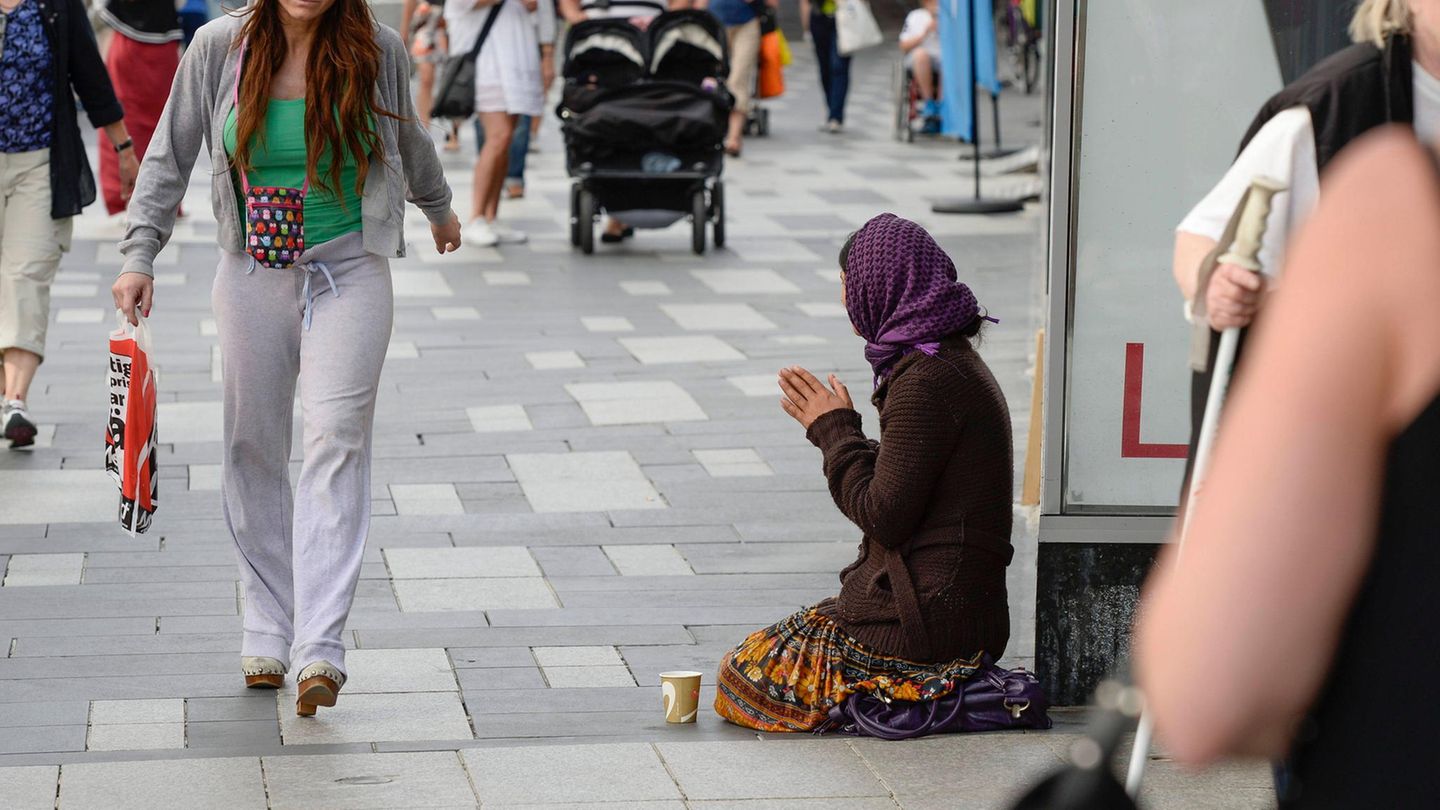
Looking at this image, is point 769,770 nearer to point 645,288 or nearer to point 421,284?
point 645,288

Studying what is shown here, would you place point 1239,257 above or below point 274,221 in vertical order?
above

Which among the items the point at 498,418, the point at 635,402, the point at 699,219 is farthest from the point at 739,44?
the point at 498,418

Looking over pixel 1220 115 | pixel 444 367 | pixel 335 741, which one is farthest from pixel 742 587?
pixel 444 367

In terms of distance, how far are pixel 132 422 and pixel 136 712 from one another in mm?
643

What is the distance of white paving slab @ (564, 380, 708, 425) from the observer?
25.2ft

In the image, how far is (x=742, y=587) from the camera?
5.46 metres

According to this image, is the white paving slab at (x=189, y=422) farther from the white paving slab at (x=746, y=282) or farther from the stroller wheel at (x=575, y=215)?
the stroller wheel at (x=575, y=215)

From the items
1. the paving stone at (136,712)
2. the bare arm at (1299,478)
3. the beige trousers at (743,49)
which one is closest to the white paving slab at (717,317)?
the paving stone at (136,712)

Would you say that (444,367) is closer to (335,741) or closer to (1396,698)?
(335,741)

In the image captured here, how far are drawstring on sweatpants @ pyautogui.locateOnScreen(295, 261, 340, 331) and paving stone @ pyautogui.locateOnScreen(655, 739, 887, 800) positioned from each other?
122cm

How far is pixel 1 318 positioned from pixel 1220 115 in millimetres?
4670

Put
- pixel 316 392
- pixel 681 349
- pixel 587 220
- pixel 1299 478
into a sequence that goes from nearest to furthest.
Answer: pixel 1299 478 < pixel 316 392 < pixel 681 349 < pixel 587 220

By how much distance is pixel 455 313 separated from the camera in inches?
394

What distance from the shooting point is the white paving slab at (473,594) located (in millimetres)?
5254
